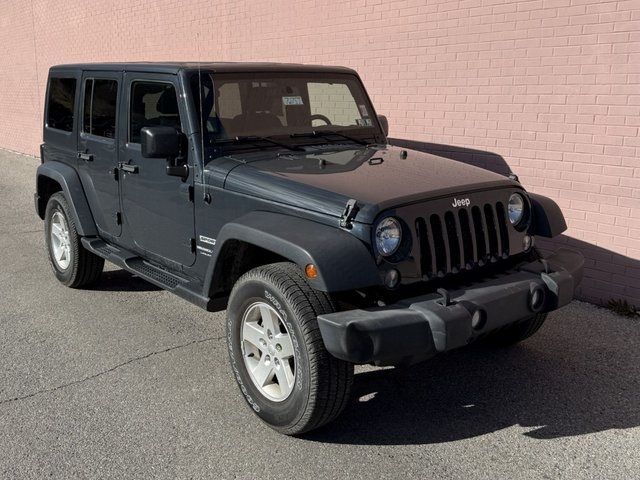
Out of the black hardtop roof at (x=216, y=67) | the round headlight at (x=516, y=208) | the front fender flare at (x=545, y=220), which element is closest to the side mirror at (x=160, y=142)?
the black hardtop roof at (x=216, y=67)

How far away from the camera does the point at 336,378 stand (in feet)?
10.7

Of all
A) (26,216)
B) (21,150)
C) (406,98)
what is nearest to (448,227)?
(406,98)

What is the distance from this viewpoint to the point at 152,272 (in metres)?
4.70

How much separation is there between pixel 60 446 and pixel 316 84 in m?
2.90

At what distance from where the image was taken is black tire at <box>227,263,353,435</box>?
3.21 m

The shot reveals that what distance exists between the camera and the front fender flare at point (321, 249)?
311 cm

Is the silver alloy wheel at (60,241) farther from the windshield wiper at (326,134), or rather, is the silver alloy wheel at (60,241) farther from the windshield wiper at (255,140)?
the windshield wiper at (326,134)

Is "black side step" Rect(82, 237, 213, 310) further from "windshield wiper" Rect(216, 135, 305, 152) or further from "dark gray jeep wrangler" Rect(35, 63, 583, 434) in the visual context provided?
"windshield wiper" Rect(216, 135, 305, 152)

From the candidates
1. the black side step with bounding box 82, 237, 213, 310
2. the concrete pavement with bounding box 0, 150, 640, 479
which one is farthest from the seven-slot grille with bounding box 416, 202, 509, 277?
the black side step with bounding box 82, 237, 213, 310

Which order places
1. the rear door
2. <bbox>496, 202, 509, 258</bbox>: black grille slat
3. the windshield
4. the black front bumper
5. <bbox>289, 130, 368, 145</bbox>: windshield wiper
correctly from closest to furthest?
the black front bumper
<bbox>496, 202, 509, 258</bbox>: black grille slat
the windshield
<bbox>289, 130, 368, 145</bbox>: windshield wiper
the rear door

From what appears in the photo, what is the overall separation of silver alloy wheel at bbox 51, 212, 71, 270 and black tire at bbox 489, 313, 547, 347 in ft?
11.9

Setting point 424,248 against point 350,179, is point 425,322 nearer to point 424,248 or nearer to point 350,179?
point 424,248

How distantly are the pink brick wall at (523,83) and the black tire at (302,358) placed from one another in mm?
3117

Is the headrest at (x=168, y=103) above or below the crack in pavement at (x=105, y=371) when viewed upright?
above
